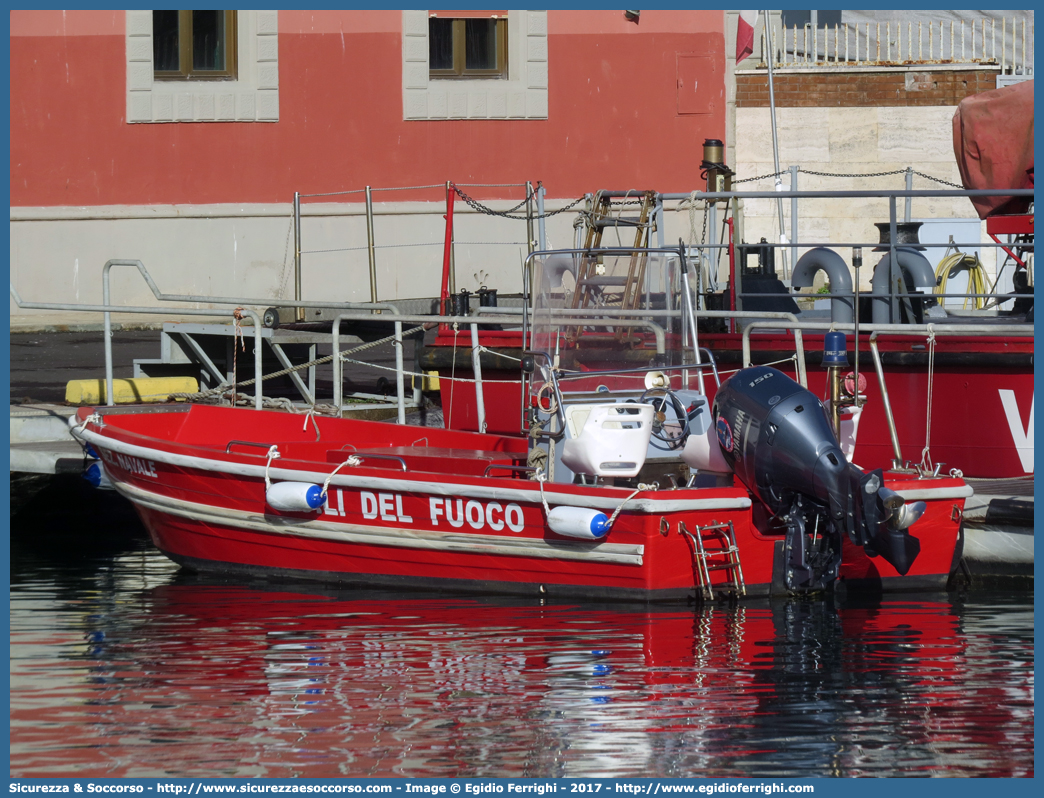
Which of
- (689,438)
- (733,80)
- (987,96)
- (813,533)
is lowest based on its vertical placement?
(813,533)

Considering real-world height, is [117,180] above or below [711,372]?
above

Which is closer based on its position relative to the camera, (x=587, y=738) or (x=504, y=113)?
(x=587, y=738)

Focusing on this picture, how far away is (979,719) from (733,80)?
12.6 metres

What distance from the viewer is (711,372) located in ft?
27.1

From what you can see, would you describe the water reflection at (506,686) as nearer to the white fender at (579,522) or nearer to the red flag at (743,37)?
the white fender at (579,522)

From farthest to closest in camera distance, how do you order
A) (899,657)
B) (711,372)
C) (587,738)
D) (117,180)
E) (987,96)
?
(117,180)
(987,96)
(711,372)
(899,657)
(587,738)

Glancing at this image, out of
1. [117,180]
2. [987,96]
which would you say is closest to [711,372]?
[987,96]

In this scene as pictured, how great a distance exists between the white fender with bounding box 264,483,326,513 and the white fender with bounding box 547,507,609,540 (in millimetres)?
1384

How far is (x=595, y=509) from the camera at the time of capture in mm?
6785

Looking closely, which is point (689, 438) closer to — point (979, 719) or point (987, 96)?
point (979, 719)

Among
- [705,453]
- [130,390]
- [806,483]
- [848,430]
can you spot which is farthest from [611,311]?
[130,390]

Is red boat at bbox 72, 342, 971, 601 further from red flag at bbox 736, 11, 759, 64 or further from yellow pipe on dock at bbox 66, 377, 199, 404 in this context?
red flag at bbox 736, 11, 759, 64

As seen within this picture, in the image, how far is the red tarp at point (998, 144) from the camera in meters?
9.44

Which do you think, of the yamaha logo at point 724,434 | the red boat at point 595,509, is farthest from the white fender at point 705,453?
the yamaha logo at point 724,434
